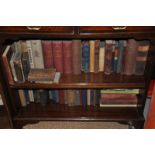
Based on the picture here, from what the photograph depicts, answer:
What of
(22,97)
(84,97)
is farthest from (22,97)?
(84,97)

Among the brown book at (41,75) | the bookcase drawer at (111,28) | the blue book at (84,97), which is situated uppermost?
the bookcase drawer at (111,28)

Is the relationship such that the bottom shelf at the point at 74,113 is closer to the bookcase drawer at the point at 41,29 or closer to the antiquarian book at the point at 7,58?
the antiquarian book at the point at 7,58

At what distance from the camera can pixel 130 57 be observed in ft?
4.76

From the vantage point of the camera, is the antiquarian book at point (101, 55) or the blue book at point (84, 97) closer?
the antiquarian book at point (101, 55)

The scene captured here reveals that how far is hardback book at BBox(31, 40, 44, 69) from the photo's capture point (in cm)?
142

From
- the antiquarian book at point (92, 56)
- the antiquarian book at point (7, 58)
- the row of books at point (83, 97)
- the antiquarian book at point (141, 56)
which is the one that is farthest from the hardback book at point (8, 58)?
the antiquarian book at point (141, 56)

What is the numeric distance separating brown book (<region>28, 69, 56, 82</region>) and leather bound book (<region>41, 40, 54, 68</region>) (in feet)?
0.12

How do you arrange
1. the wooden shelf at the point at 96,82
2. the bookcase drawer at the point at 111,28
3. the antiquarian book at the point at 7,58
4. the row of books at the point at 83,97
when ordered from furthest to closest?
the row of books at the point at 83,97, the wooden shelf at the point at 96,82, the antiquarian book at the point at 7,58, the bookcase drawer at the point at 111,28

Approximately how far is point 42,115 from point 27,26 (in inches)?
27.9

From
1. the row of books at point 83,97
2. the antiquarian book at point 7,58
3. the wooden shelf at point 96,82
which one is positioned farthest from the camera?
the row of books at point 83,97

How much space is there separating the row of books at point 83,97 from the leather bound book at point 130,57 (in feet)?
0.66

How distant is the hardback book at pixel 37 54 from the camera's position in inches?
56.0

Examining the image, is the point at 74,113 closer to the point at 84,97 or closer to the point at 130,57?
the point at 84,97

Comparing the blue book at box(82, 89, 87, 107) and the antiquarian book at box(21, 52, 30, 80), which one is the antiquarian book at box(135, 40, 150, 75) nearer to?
the blue book at box(82, 89, 87, 107)
